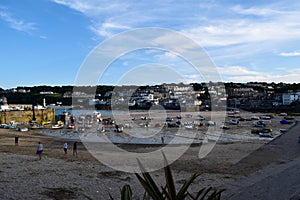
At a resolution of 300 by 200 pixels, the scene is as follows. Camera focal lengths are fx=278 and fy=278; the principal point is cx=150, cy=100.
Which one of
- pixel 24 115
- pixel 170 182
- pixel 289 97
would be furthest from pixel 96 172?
pixel 289 97

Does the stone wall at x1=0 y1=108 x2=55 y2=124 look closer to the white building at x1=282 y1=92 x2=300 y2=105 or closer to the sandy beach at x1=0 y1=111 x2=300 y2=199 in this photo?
the sandy beach at x1=0 y1=111 x2=300 y2=199

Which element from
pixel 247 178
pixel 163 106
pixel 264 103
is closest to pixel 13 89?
pixel 163 106

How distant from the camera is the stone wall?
49438 mm

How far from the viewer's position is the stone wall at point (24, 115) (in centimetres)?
4944

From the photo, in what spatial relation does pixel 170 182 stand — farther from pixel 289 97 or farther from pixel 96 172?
pixel 289 97

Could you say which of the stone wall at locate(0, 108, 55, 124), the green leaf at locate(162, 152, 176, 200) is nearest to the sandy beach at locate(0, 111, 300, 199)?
the green leaf at locate(162, 152, 176, 200)

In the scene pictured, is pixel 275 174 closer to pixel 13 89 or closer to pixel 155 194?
pixel 155 194

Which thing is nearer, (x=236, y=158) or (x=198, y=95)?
(x=236, y=158)

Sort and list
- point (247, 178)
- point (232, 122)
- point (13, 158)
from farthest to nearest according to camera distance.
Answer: point (232, 122) → point (13, 158) → point (247, 178)

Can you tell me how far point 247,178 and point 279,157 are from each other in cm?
705

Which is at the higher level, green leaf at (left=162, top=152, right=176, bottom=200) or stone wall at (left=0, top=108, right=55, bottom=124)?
green leaf at (left=162, top=152, right=176, bottom=200)

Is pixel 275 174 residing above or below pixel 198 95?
below

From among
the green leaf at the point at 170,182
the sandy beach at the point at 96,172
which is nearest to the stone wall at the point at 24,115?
the sandy beach at the point at 96,172

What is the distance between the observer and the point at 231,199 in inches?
360
